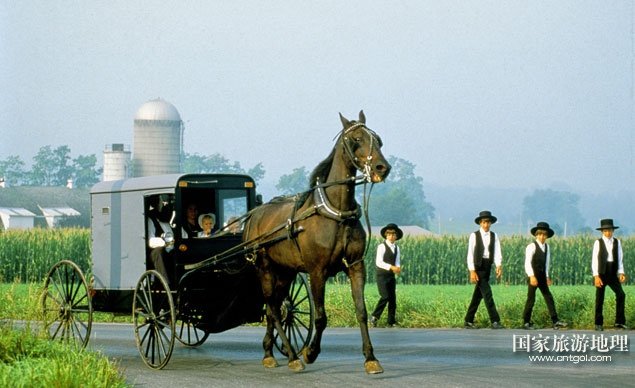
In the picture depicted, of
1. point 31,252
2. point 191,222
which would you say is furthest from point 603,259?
point 31,252

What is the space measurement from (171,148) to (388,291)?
7656cm

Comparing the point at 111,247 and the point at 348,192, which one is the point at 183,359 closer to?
the point at 111,247

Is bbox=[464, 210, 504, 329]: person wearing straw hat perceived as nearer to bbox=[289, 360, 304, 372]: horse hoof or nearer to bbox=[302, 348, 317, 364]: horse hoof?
bbox=[302, 348, 317, 364]: horse hoof

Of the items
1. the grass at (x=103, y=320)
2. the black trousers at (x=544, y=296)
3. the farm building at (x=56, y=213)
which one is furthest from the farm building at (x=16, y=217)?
the black trousers at (x=544, y=296)

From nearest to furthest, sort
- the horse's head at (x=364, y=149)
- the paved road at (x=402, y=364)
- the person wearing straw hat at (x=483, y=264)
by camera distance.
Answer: the paved road at (x=402, y=364), the horse's head at (x=364, y=149), the person wearing straw hat at (x=483, y=264)

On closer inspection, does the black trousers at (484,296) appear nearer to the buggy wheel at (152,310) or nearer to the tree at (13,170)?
the buggy wheel at (152,310)

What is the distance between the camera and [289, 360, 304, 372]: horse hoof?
13.2m

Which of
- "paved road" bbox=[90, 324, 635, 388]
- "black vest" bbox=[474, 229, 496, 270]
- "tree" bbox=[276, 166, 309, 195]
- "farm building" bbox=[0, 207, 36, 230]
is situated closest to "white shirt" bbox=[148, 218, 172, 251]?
"paved road" bbox=[90, 324, 635, 388]

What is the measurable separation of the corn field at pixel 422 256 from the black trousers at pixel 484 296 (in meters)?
24.9

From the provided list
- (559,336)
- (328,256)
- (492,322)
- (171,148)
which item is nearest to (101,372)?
(328,256)

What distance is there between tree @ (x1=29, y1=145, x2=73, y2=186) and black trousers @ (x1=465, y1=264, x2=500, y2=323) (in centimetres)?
12518

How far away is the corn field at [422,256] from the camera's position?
148 ft

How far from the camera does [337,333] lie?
19766 millimetres

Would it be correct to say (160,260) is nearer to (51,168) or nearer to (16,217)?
(16,217)
